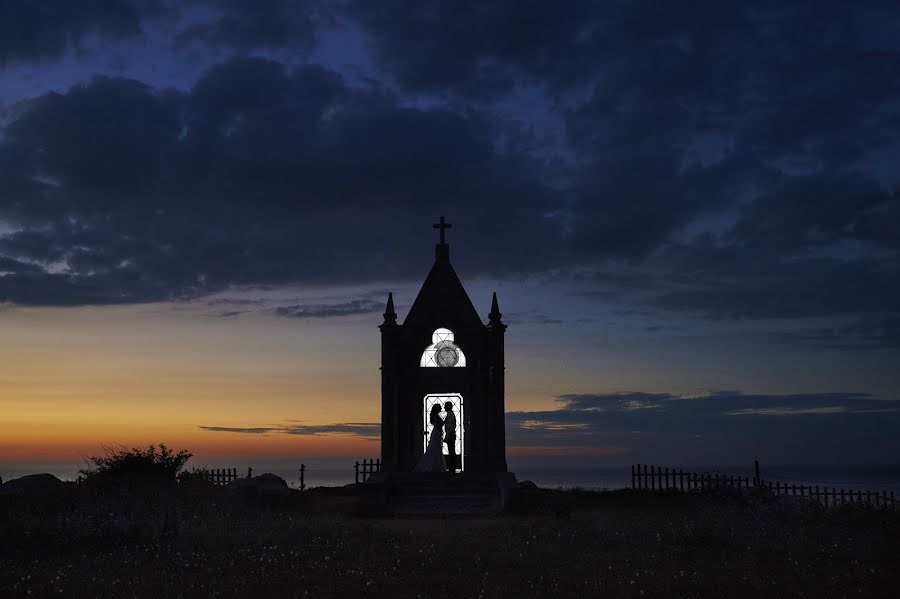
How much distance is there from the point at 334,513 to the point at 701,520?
1304 centimetres

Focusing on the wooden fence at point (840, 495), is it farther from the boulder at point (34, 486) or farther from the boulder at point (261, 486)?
the boulder at point (34, 486)

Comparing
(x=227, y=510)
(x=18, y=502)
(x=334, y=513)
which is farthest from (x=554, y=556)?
(x=18, y=502)

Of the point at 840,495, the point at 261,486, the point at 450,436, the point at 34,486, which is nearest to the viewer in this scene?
the point at 34,486

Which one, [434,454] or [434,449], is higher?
[434,449]

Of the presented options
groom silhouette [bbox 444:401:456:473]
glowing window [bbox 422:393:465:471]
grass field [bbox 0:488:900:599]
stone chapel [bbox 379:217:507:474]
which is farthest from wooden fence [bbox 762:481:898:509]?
groom silhouette [bbox 444:401:456:473]

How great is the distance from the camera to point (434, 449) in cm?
3347

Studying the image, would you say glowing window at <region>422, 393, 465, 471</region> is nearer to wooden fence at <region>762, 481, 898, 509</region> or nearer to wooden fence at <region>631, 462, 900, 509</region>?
wooden fence at <region>631, 462, 900, 509</region>

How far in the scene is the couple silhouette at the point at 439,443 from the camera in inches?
1288

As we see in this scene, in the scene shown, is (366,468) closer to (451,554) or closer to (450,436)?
(450,436)

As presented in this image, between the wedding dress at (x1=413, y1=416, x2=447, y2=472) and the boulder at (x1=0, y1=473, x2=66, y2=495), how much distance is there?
12.3 meters

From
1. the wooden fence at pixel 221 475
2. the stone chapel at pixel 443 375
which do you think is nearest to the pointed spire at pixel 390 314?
the stone chapel at pixel 443 375

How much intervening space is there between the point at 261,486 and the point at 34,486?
7.22 metres

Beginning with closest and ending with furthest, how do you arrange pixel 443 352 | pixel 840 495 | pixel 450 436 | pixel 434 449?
pixel 840 495 → pixel 434 449 → pixel 450 436 → pixel 443 352

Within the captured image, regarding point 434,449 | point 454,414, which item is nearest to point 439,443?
point 434,449
